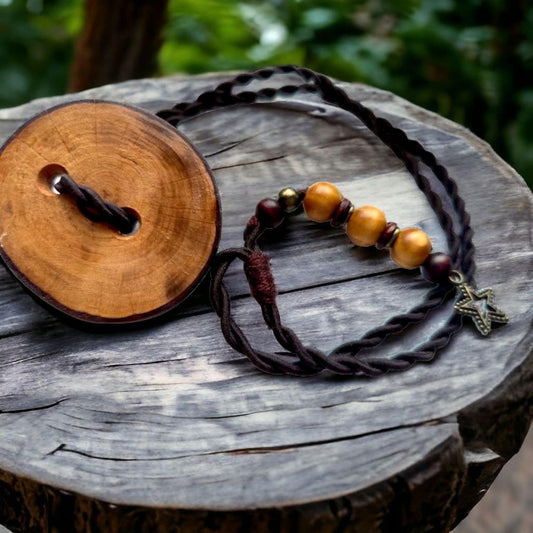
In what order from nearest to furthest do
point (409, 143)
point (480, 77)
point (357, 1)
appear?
point (409, 143), point (480, 77), point (357, 1)

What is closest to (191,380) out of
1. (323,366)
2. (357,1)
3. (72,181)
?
(323,366)

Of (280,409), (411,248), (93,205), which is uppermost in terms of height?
(93,205)

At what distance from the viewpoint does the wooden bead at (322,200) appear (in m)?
1.32

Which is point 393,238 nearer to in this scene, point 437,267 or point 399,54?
point 437,267

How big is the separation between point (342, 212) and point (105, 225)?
0.41 metres

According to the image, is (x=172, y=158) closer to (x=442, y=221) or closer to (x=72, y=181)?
(x=72, y=181)

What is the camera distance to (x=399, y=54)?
9.10 feet

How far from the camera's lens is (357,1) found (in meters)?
2.90

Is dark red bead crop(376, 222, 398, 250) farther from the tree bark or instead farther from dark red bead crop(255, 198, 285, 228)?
the tree bark

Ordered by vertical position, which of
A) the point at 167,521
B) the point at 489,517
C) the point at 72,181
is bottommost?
the point at 489,517

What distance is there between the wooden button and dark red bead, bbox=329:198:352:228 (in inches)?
9.4

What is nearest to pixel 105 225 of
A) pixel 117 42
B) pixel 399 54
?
pixel 117 42

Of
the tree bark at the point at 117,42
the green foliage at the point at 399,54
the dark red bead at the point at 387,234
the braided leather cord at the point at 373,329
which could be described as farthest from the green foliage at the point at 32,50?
the dark red bead at the point at 387,234

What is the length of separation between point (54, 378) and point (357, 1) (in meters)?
2.25
